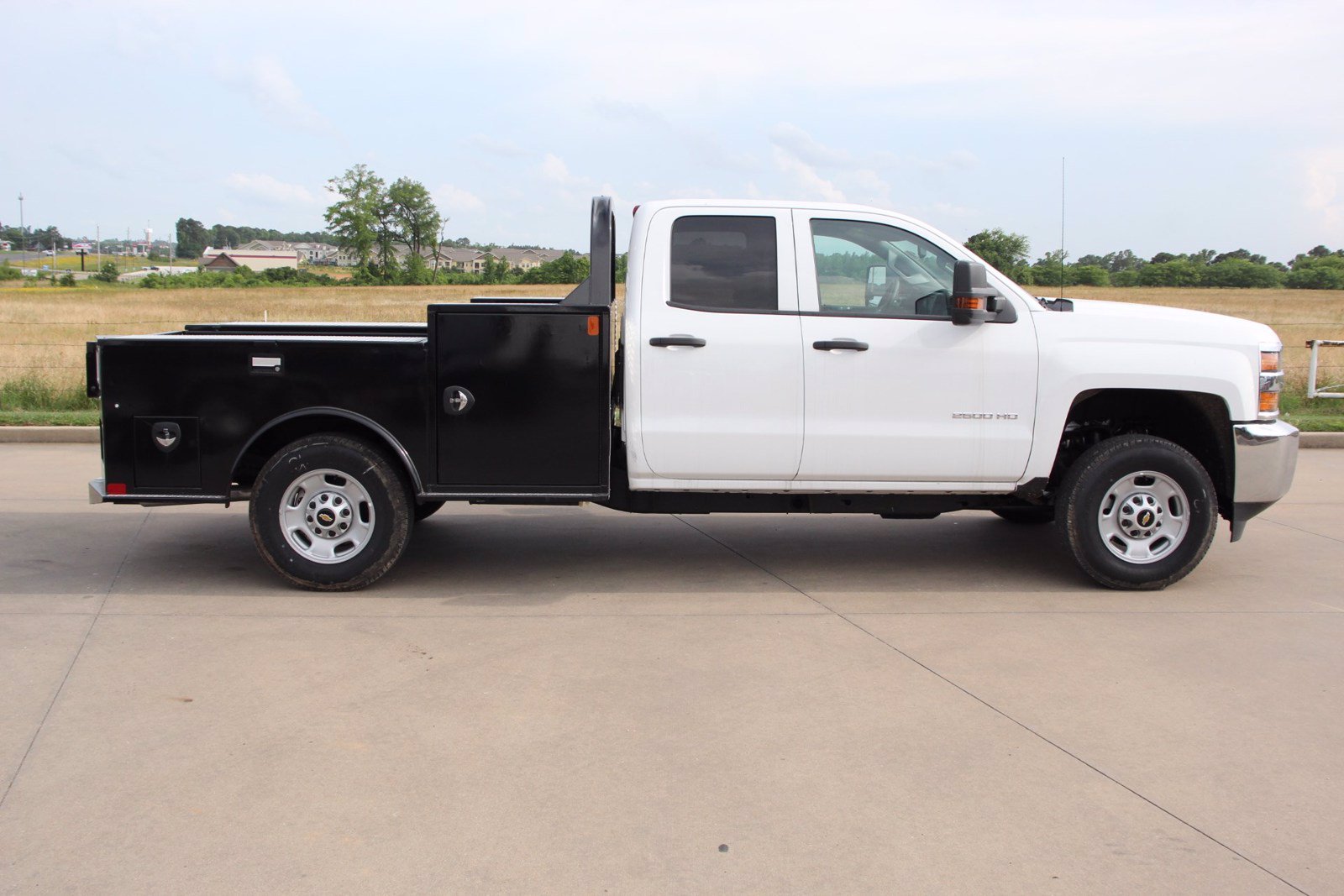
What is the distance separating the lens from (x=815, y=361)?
6.29 meters

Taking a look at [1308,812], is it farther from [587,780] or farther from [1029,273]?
[1029,273]

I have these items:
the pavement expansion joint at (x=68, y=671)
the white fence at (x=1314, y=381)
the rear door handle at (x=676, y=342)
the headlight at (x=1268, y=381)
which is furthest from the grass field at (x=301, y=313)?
the pavement expansion joint at (x=68, y=671)

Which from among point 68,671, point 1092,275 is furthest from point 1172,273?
point 68,671

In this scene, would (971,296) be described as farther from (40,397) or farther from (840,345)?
(40,397)

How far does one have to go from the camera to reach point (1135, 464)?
6504 mm

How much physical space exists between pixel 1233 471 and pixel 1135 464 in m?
0.60

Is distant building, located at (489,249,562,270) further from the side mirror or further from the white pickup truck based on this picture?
the side mirror

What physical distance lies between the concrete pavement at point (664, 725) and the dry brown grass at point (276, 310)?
919 cm

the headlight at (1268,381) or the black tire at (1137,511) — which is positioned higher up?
the headlight at (1268,381)

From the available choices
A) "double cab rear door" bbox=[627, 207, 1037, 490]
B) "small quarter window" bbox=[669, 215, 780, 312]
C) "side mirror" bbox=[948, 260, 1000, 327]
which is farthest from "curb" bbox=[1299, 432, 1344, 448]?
"small quarter window" bbox=[669, 215, 780, 312]

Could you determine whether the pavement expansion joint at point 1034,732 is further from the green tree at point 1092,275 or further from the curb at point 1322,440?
the curb at point 1322,440

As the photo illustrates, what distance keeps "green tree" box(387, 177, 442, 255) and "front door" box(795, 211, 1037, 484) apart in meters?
102

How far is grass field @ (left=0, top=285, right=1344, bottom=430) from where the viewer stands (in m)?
15.1

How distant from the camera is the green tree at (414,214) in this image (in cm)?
10356
